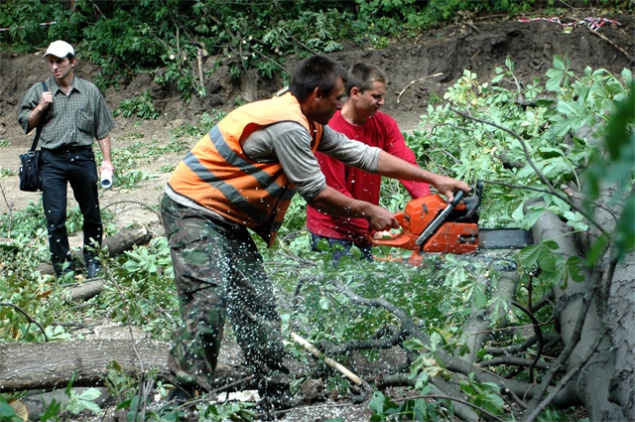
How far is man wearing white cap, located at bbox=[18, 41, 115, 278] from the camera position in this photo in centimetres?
698

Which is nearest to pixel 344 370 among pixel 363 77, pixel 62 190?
pixel 363 77

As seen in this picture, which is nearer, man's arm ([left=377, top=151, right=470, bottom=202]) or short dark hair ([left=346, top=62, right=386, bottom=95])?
man's arm ([left=377, top=151, right=470, bottom=202])

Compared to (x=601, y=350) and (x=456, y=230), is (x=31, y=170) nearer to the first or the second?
(x=456, y=230)

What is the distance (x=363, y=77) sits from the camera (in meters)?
5.12

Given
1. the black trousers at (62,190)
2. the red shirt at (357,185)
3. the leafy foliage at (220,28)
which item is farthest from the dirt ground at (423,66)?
the red shirt at (357,185)

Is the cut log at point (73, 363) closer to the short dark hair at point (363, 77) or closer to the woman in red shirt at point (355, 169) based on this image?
the woman in red shirt at point (355, 169)

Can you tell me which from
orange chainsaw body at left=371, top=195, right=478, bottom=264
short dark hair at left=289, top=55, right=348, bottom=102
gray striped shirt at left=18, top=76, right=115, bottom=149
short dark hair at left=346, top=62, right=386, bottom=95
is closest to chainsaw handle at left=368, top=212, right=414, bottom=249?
orange chainsaw body at left=371, top=195, right=478, bottom=264

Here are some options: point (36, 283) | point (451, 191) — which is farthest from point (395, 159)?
point (36, 283)

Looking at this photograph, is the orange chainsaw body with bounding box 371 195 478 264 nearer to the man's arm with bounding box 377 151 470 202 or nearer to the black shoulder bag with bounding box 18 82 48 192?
the man's arm with bounding box 377 151 470 202

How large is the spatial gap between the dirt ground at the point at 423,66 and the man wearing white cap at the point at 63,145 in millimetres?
5663

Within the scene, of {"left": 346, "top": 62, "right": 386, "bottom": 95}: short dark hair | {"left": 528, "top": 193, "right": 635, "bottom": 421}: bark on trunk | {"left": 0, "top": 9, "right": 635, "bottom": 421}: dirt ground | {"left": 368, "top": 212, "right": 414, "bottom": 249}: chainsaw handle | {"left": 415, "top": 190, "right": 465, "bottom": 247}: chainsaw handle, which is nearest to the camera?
{"left": 528, "top": 193, "right": 635, "bottom": 421}: bark on trunk

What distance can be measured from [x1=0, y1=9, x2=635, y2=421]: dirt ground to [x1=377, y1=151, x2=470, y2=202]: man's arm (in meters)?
8.56

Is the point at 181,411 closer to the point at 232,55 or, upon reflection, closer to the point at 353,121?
the point at 353,121

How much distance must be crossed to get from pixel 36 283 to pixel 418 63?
9.80m
